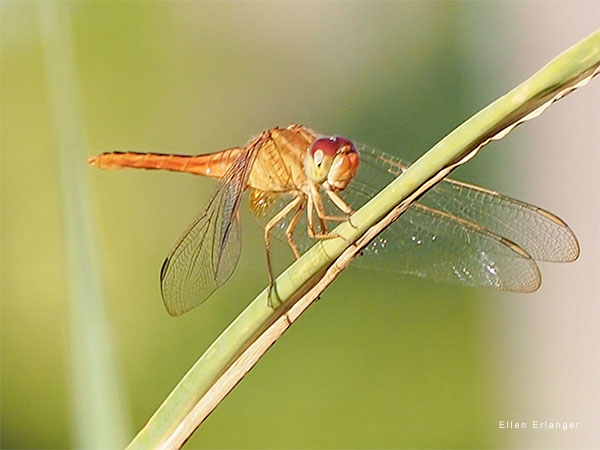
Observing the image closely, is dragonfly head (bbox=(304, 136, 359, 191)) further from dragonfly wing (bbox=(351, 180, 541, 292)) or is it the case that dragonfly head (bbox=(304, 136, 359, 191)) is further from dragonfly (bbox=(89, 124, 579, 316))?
dragonfly wing (bbox=(351, 180, 541, 292))

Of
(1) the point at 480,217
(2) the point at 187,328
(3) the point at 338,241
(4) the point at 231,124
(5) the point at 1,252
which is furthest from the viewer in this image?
(4) the point at 231,124

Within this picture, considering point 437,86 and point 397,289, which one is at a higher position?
point 437,86

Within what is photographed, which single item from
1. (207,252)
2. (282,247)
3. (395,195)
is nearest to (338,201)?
(207,252)

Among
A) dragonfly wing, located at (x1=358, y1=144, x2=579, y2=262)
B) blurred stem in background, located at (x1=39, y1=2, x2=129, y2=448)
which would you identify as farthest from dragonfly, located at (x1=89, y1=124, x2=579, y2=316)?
blurred stem in background, located at (x1=39, y1=2, x2=129, y2=448)

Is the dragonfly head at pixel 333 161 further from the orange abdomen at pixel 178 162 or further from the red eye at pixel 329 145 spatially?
the orange abdomen at pixel 178 162

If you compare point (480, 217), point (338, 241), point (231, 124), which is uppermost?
point (231, 124)

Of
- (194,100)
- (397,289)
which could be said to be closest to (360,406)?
(397,289)

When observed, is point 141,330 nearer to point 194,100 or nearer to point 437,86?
point 194,100
